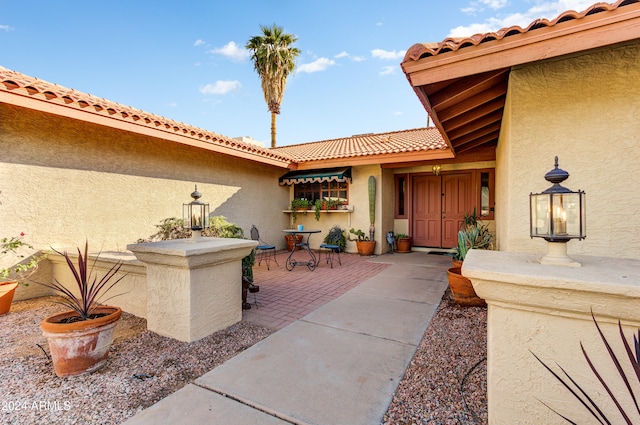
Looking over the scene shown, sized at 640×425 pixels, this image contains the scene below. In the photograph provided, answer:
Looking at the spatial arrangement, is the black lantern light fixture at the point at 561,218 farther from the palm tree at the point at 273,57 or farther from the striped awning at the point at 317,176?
the palm tree at the point at 273,57

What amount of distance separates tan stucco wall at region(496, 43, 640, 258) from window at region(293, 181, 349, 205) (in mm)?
7154

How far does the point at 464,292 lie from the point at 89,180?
7.79m

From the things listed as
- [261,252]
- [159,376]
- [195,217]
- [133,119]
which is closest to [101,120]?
[133,119]

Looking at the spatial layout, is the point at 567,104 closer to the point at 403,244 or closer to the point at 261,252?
the point at 403,244

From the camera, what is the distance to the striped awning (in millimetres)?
10227

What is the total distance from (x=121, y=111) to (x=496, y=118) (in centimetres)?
763

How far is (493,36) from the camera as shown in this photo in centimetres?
308

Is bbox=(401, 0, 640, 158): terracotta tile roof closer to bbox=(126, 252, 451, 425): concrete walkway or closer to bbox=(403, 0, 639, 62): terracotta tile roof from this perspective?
bbox=(403, 0, 639, 62): terracotta tile roof

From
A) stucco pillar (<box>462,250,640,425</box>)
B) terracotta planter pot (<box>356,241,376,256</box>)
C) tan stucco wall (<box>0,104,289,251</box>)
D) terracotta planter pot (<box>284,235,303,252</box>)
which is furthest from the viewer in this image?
terracotta planter pot (<box>284,235,303,252</box>)

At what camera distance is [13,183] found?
5.02 metres

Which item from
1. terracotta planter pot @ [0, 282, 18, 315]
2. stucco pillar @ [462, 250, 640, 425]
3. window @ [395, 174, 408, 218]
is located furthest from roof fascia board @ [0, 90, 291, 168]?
stucco pillar @ [462, 250, 640, 425]

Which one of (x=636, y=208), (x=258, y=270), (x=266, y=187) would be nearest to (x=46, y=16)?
(x=266, y=187)

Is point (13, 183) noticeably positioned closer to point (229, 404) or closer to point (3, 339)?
point (3, 339)

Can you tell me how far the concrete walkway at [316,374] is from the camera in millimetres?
2215
